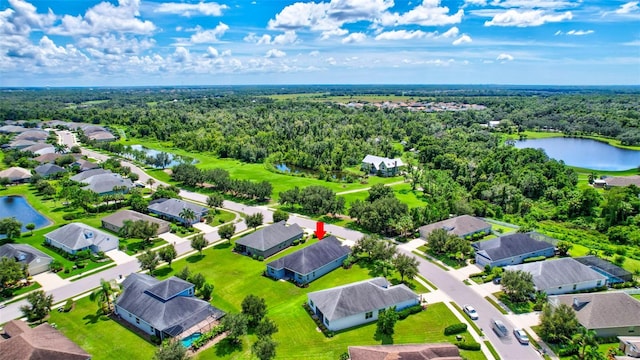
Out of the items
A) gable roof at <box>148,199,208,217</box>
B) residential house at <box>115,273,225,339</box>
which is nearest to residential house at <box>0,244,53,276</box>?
residential house at <box>115,273,225,339</box>

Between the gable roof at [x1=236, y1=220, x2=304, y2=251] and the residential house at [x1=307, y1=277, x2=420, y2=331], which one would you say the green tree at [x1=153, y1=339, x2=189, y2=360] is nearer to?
the residential house at [x1=307, y1=277, x2=420, y2=331]

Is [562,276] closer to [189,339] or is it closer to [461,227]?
[461,227]

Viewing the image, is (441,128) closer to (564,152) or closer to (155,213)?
(564,152)

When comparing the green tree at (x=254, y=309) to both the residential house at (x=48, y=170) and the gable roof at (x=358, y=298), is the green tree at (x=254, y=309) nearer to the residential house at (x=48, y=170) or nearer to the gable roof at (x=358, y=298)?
the gable roof at (x=358, y=298)

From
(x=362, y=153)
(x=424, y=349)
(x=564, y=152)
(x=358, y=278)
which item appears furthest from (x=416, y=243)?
(x=564, y=152)

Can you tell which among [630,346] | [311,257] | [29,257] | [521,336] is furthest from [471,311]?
[29,257]

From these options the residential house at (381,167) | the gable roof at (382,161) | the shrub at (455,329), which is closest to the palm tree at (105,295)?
the shrub at (455,329)
